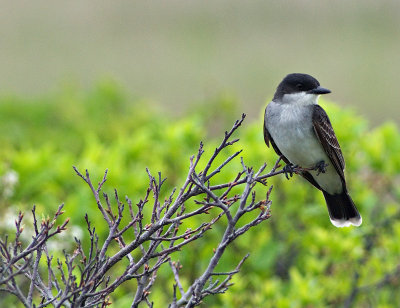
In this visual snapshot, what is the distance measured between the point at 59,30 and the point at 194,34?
3643 mm

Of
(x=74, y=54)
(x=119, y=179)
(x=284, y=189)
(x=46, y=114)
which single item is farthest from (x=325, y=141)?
(x=74, y=54)

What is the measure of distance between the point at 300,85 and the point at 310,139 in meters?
0.33

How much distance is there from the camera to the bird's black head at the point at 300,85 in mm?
5008

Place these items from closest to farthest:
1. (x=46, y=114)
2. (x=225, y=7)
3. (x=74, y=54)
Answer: (x=46, y=114), (x=74, y=54), (x=225, y=7)

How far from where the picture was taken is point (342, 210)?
513cm

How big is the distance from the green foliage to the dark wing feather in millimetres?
795

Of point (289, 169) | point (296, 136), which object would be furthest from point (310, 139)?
point (289, 169)

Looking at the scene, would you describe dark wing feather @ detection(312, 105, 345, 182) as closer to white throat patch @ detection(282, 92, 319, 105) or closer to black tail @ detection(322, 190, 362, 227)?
white throat patch @ detection(282, 92, 319, 105)

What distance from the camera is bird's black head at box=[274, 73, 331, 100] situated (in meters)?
5.01

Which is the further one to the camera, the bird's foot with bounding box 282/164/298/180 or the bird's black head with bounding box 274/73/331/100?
the bird's black head with bounding box 274/73/331/100

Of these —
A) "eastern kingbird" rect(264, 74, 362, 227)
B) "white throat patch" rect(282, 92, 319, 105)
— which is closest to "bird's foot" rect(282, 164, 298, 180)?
"eastern kingbird" rect(264, 74, 362, 227)

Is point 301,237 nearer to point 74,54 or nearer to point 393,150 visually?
point 393,150

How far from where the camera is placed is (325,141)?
502cm

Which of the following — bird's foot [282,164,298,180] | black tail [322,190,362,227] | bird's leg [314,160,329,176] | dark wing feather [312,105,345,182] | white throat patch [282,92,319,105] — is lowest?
bird's foot [282,164,298,180]
